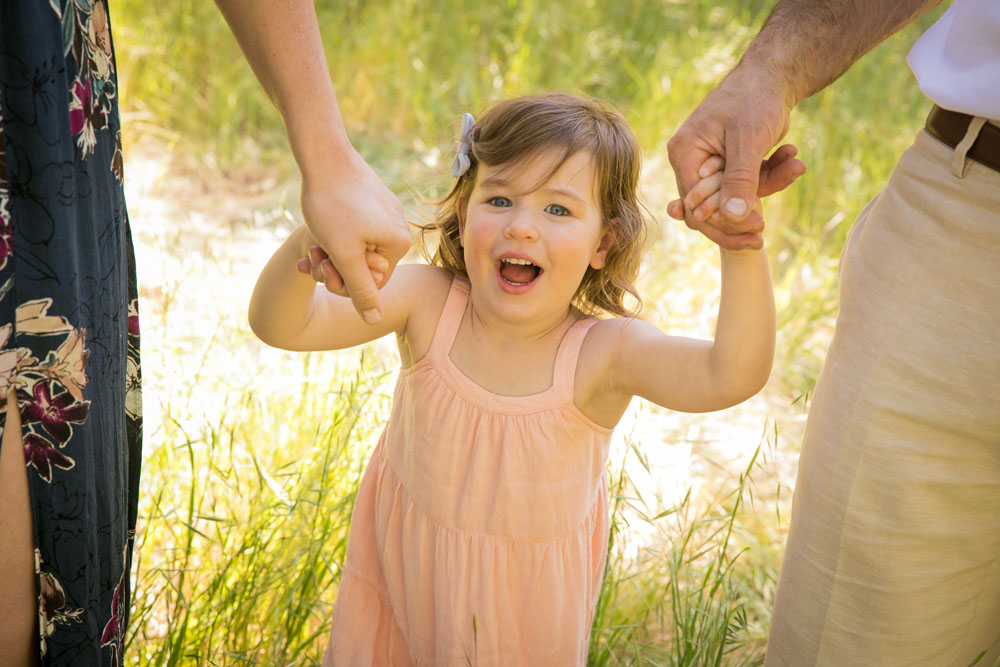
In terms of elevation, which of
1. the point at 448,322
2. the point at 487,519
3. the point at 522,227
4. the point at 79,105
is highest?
the point at 522,227

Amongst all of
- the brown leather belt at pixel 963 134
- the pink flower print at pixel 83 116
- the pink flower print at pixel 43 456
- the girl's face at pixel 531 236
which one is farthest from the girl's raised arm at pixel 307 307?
the brown leather belt at pixel 963 134

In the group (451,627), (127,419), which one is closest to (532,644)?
(451,627)

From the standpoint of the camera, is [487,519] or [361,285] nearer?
[361,285]

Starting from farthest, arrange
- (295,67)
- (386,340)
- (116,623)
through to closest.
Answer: (386,340), (116,623), (295,67)

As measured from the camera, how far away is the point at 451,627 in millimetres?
1653

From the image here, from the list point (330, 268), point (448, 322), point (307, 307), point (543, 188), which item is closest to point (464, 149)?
point (543, 188)

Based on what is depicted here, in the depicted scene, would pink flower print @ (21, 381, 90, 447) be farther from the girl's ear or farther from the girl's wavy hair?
the girl's ear

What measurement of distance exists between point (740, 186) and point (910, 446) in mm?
469

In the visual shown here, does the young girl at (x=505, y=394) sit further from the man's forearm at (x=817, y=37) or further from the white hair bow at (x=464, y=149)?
the man's forearm at (x=817, y=37)

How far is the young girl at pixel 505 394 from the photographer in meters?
1.64

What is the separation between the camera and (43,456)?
106cm

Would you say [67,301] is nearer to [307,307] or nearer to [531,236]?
[307,307]

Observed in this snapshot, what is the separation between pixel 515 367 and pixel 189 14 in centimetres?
381

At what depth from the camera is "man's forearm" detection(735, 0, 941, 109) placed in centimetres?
152
